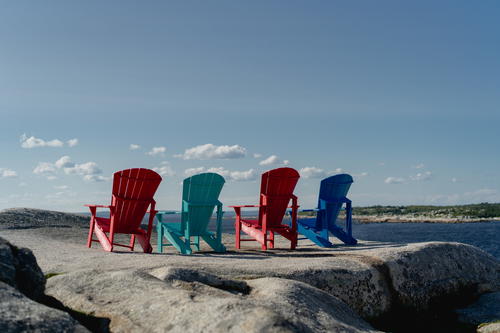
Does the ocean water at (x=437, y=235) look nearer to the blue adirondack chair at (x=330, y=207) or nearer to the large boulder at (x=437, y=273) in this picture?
the blue adirondack chair at (x=330, y=207)

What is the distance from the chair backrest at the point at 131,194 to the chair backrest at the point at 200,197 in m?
0.63

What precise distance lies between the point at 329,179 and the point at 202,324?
740 cm

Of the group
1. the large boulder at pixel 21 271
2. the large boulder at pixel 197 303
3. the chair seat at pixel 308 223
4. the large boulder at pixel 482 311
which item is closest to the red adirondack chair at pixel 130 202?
the chair seat at pixel 308 223

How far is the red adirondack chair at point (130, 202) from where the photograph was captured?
8.41 metres

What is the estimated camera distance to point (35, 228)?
42.2 feet

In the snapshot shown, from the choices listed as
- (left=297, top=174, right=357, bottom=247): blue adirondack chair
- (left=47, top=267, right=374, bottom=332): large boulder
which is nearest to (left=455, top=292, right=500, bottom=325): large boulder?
(left=47, top=267, right=374, bottom=332): large boulder

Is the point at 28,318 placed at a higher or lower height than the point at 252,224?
lower

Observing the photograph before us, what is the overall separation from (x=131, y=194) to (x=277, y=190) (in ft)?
9.82

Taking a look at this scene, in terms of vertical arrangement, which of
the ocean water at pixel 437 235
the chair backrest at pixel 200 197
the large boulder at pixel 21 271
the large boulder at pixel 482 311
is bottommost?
the ocean water at pixel 437 235

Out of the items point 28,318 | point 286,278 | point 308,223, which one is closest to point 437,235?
point 308,223

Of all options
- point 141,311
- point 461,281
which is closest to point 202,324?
point 141,311

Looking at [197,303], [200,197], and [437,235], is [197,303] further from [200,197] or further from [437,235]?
[437,235]

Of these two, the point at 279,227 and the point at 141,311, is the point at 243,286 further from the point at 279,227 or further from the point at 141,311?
the point at 279,227

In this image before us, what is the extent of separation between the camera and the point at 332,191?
10266 mm
